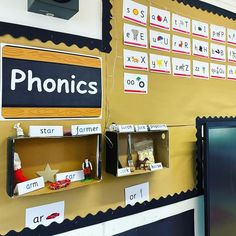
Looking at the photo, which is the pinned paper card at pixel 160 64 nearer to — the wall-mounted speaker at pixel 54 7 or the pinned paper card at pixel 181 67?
the pinned paper card at pixel 181 67

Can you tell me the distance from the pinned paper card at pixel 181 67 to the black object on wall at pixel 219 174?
0.30 metres

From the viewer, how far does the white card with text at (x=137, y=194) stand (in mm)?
1197

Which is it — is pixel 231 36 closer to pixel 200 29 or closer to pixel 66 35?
pixel 200 29

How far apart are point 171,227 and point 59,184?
0.74 metres

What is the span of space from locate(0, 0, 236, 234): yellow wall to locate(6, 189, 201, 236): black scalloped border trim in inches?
0.9

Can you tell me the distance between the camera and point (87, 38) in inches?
42.9

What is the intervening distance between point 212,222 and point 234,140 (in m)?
0.46

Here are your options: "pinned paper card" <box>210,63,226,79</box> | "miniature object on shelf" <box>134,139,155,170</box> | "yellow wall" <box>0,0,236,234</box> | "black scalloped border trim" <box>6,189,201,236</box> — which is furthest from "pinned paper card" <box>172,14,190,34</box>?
"black scalloped border trim" <box>6,189,201,236</box>

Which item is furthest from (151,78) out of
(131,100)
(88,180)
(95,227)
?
(95,227)

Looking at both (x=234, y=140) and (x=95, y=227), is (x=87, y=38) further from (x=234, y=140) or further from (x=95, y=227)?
(x=234, y=140)

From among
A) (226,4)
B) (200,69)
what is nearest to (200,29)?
(200,69)

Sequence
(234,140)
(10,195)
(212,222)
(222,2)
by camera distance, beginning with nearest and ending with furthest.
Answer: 1. (10,195)
2. (212,222)
3. (234,140)
4. (222,2)

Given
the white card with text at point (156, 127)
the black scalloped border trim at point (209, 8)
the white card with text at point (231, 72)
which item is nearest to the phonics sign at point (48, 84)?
the white card with text at point (156, 127)

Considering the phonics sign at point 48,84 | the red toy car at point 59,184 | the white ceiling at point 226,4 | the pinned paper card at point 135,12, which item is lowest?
the red toy car at point 59,184
